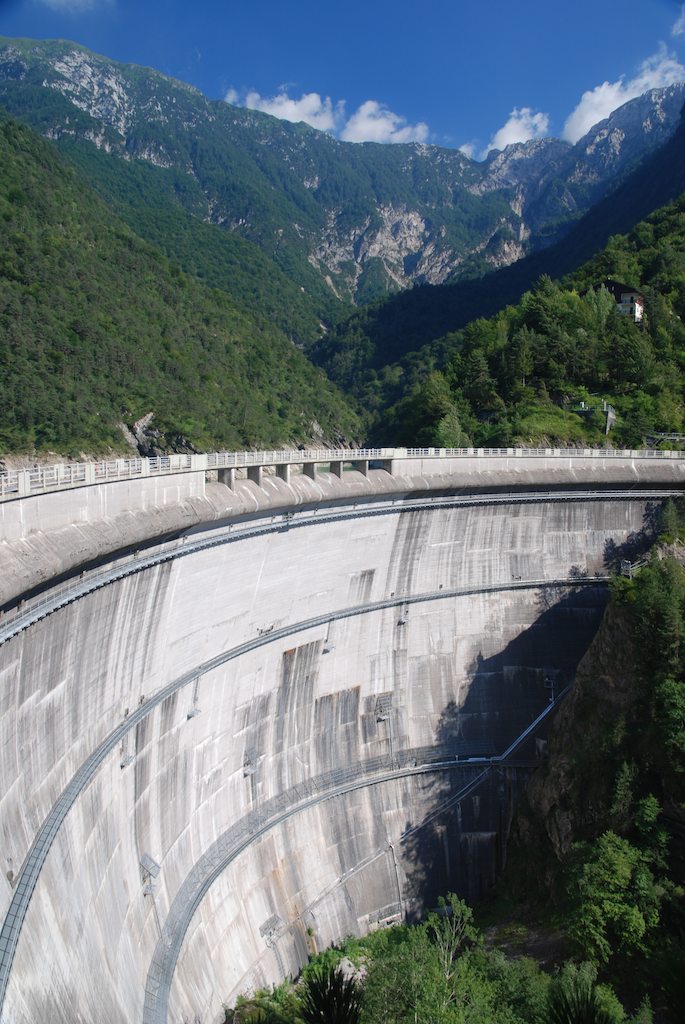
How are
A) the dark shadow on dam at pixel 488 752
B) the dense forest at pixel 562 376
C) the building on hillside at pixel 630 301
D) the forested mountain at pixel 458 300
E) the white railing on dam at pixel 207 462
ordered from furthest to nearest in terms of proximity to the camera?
the forested mountain at pixel 458 300
the building on hillside at pixel 630 301
the dense forest at pixel 562 376
the dark shadow on dam at pixel 488 752
the white railing on dam at pixel 207 462

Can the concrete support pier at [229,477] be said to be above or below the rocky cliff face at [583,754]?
above

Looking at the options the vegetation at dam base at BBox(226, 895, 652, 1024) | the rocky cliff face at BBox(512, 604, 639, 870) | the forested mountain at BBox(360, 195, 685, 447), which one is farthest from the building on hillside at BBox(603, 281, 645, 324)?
the vegetation at dam base at BBox(226, 895, 652, 1024)

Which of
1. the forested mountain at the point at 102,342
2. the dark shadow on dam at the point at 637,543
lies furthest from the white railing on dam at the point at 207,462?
the forested mountain at the point at 102,342

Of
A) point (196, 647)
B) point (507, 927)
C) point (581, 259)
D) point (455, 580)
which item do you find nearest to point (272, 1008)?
point (507, 927)

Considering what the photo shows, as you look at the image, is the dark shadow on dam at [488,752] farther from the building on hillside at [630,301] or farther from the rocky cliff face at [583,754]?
the building on hillside at [630,301]

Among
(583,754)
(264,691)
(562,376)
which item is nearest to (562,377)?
(562,376)

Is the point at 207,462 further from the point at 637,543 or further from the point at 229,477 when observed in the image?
the point at 637,543
